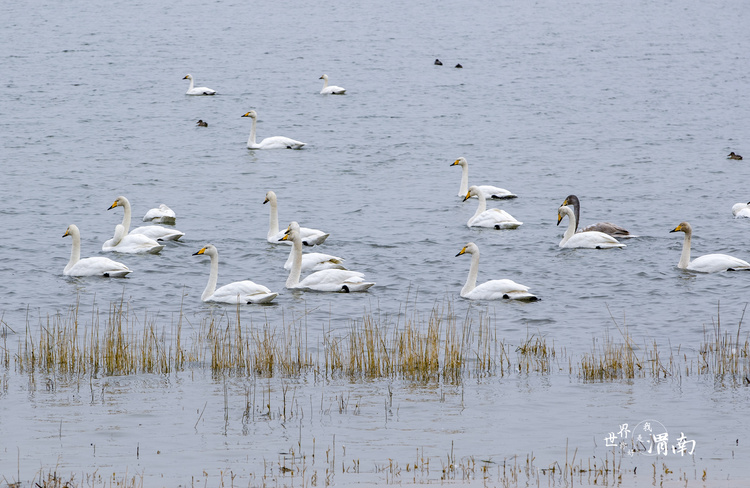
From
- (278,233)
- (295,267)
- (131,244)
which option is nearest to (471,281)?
(295,267)

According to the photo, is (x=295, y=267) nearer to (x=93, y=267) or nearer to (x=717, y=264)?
(x=93, y=267)

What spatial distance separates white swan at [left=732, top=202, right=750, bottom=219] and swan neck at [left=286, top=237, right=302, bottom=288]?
915cm

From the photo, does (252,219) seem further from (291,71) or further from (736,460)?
(291,71)

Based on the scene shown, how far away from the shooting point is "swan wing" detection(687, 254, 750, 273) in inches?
628

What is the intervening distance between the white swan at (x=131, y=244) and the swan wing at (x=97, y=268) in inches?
60.3

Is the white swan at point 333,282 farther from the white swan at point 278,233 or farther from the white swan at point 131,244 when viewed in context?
the white swan at point 131,244

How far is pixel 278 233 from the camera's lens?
18891 mm

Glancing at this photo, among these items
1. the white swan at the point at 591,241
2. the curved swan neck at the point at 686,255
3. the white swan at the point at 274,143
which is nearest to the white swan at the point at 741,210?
the white swan at the point at 591,241

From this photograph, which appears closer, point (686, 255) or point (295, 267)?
point (295, 267)

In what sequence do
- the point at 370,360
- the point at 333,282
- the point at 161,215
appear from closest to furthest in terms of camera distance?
the point at 370,360 → the point at 333,282 → the point at 161,215

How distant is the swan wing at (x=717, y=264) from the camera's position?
628 inches

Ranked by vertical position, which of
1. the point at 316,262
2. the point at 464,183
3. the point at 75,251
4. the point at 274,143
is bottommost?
the point at 316,262

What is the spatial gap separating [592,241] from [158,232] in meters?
7.43

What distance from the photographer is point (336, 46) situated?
5172 cm
